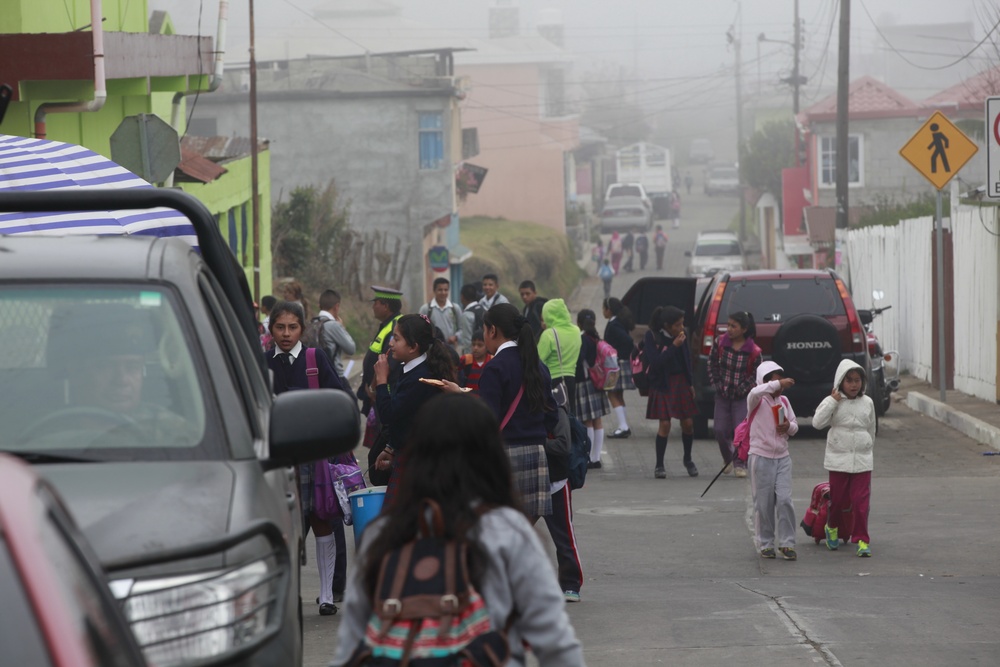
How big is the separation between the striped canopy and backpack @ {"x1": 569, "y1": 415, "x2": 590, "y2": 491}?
7.99 ft

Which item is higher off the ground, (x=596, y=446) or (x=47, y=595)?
(x=47, y=595)

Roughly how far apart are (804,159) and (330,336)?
45954 millimetres

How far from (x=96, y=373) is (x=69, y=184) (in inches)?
167

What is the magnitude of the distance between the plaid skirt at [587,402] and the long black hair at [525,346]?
7.31m

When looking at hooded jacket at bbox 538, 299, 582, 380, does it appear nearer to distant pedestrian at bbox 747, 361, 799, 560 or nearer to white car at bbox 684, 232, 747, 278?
distant pedestrian at bbox 747, 361, 799, 560

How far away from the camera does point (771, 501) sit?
33.1ft

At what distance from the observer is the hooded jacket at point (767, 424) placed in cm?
1018

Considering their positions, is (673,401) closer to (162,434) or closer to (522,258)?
(162,434)

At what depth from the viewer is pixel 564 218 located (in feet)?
224

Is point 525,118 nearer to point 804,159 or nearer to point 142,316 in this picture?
point 804,159

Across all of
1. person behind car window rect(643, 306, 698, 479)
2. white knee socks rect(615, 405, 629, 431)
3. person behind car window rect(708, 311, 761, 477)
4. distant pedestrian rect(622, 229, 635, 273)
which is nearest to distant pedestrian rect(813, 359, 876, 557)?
person behind car window rect(708, 311, 761, 477)

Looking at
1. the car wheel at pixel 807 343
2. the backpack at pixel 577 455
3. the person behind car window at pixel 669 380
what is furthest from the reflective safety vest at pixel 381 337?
the car wheel at pixel 807 343

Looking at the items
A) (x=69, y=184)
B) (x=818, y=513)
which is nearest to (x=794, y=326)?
(x=818, y=513)

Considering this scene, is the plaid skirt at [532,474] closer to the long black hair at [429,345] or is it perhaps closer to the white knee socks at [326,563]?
the long black hair at [429,345]
